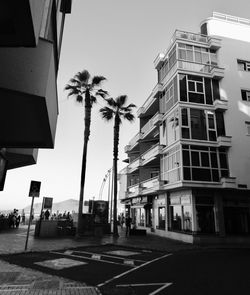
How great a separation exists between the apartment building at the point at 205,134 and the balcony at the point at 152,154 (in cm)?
11

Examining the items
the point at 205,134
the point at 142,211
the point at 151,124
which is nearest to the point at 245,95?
the point at 205,134

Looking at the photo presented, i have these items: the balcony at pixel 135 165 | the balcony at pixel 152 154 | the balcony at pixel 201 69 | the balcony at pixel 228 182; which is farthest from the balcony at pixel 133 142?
the balcony at pixel 228 182

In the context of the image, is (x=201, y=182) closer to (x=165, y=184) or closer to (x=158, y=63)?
(x=165, y=184)

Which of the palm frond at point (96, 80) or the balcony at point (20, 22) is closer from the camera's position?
the balcony at point (20, 22)

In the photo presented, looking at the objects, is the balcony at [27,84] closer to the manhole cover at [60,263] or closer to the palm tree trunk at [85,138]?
the manhole cover at [60,263]

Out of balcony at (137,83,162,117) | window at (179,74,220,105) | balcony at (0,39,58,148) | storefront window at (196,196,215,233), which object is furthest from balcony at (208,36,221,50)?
balcony at (0,39,58,148)

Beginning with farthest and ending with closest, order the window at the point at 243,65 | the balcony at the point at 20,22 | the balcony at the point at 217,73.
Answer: the window at the point at 243,65 < the balcony at the point at 217,73 < the balcony at the point at 20,22

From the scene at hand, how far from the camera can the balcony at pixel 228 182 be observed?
1969 cm

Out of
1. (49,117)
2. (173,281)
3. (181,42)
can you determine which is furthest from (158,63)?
(49,117)

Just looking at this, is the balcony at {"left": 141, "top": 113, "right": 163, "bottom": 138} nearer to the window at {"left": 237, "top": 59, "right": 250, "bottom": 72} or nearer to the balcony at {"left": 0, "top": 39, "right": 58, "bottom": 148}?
the window at {"left": 237, "top": 59, "right": 250, "bottom": 72}

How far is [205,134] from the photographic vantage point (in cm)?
2150

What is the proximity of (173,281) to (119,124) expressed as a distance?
19.1 metres

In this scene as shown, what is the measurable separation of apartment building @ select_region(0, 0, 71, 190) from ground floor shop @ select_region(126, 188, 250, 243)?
58.3 ft

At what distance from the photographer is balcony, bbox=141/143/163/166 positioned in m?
24.4
